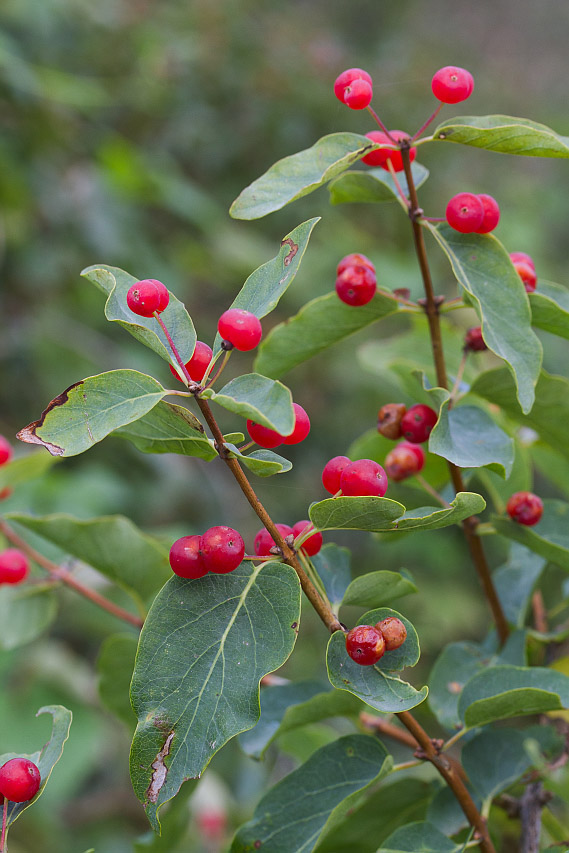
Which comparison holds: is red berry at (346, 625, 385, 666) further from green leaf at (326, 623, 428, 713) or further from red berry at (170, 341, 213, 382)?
red berry at (170, 341, 213, 382)

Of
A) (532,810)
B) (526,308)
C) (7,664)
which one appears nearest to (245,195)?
(526,308)

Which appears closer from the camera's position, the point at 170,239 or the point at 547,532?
the point at 547,532

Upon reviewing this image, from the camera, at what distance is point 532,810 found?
700 mm

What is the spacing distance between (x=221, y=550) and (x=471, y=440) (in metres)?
0.24

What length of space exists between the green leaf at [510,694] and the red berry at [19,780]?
298 mm

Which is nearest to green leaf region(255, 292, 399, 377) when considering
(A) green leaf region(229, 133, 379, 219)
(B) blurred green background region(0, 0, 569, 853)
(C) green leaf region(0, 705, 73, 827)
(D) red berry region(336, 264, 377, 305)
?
(D) red berry region(336, 264, 377, 305)

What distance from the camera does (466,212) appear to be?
593mm

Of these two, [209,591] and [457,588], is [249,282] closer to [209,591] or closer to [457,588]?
[209,591]

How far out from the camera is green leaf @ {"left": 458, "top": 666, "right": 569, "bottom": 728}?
54cm

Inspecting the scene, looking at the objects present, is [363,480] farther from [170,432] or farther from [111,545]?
[111,545]

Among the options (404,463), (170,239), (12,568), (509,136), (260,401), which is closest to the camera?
(260,401)

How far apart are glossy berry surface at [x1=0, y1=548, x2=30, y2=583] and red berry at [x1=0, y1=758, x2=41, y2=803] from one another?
342 mm

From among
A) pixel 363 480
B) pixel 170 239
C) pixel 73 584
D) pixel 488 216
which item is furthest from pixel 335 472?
pixel 170 239

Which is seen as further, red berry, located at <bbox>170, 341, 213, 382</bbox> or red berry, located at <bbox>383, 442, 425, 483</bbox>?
red berry, located at <bbox>383, 442, 425, 483</bbox>
